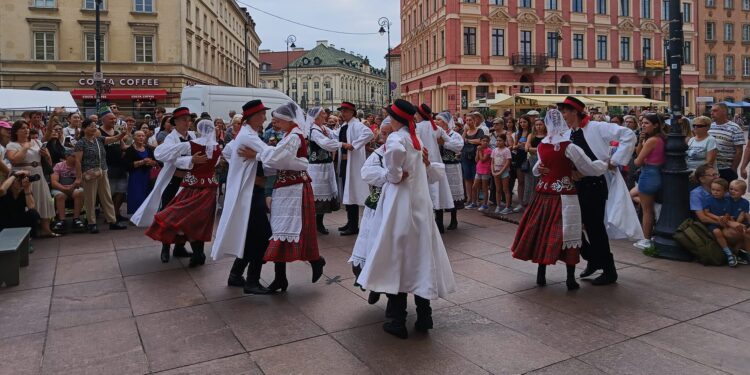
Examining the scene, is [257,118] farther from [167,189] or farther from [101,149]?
[101,149]

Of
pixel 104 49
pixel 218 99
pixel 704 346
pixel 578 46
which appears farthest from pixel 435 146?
pixel 578 46

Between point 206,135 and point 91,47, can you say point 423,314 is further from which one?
point 91,47

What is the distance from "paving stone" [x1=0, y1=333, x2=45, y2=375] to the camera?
4.08 metres

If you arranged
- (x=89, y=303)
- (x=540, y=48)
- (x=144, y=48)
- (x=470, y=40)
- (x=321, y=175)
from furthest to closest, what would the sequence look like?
(x=540, y=48)
(x=470, y=40)
(x=144, y=48)
(x=321, y=175)
(x=89, y=303)

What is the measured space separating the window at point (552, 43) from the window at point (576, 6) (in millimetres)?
3118

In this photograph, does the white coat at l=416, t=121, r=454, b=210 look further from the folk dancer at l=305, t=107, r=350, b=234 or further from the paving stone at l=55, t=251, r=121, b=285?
the paving stone at l=55, t=251, r=121, b=285

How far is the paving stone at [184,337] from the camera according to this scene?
4223 millimetres

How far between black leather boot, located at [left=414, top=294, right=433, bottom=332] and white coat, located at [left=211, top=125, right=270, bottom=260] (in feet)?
6.72

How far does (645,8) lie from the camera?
56156 millimetres

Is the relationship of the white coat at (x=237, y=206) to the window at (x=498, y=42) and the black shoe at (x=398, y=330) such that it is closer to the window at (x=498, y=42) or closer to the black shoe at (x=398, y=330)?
the black shoe at (x=398, y=330)

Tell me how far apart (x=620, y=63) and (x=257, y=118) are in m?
56.8

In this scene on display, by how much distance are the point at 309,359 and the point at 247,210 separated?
210 centimetres

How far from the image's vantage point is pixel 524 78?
51719mm

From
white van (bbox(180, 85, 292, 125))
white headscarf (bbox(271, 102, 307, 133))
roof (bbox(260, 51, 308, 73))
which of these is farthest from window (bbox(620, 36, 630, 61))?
roof (bbox(260, 51, 308, 73))
